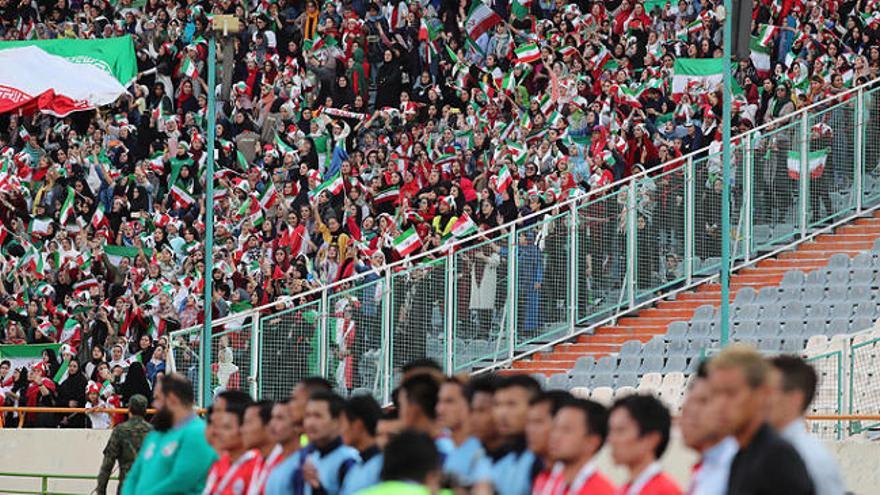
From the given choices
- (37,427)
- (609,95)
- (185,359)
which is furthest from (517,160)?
(37,427)

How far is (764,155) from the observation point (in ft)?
70.2

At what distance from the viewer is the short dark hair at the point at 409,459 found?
6703mm

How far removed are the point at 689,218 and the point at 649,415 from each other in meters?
12.9

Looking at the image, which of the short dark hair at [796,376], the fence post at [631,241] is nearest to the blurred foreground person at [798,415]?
the short dark hair at [796,376]

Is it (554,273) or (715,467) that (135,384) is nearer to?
(554,273)

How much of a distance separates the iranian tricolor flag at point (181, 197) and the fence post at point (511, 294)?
6661mm

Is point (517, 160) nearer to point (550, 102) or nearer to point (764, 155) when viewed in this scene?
point (550, 102)

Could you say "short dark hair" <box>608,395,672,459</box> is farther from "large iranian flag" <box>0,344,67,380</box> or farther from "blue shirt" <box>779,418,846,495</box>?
"large iranian flag" <box>0,344,67,380</box>

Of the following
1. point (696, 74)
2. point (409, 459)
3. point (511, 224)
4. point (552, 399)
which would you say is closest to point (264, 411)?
point (552, 399)

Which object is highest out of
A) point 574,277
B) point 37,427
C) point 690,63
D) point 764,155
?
point 690,63

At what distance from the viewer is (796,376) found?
7.54m

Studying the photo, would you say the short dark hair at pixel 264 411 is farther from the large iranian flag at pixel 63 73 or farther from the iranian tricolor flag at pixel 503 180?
the large iranian flag at pixel 63 73

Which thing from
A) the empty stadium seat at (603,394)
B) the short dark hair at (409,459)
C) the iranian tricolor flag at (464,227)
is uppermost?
the iranian tricolor flag at (464,227)

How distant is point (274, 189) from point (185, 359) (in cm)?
469
